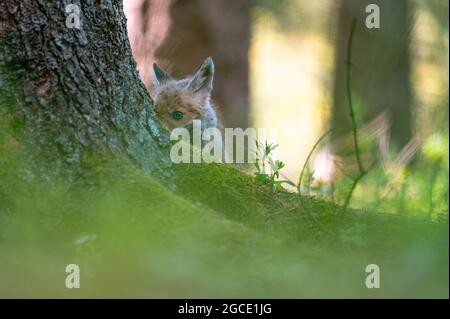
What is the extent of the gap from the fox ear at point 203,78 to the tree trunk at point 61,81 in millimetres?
2221

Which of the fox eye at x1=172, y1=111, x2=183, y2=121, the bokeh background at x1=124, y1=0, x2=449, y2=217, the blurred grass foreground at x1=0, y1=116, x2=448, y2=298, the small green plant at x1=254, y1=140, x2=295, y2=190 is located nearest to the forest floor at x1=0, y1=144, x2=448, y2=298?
the blurred grass foreground at x1=0, y1=116, x2=448, y2=298

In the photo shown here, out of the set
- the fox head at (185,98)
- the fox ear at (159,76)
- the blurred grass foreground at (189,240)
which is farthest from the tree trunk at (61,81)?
the fox ear at (159,76)

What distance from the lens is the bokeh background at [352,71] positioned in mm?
5459

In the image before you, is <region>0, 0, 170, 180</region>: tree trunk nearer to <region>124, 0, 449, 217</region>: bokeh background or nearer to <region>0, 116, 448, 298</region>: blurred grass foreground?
<region>0, 116, 448, 298</region>: blurred grass foreground

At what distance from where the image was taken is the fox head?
6.18 metres

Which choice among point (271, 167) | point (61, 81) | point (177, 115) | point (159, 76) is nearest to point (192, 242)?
point (271, 167)

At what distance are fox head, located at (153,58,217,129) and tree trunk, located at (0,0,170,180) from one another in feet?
6.53

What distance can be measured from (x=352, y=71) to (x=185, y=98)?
5.04 meters

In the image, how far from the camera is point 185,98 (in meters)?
6.29

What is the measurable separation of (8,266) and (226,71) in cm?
648

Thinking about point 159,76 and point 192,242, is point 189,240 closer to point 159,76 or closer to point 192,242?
point 192,242

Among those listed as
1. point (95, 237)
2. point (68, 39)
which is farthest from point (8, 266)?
point (68, 39)

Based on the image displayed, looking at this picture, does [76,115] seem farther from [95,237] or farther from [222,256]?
[222,256]

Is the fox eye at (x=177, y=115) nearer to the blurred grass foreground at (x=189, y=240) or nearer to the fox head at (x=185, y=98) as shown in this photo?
the fox head at (x=185, y=98)
